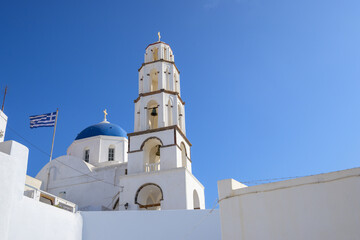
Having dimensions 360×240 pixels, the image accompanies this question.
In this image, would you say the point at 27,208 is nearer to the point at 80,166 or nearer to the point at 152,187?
the point at 152,187

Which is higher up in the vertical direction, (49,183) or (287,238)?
(49,183)

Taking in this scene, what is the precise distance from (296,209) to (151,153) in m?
14.4

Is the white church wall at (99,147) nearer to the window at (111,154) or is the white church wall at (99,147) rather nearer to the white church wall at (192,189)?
the window at (111,154)

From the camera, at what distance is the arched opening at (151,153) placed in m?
20.3

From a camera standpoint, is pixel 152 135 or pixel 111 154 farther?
pixel 111 154

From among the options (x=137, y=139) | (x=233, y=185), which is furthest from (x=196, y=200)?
(x=233, y=185)

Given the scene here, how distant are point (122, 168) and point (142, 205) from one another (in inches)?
171

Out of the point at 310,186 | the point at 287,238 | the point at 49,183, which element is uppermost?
the point at 49,183

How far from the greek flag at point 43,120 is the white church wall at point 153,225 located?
8779 mm

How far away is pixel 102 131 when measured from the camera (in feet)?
87.2

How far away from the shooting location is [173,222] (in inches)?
583

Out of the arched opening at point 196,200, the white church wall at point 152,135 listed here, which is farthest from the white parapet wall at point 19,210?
the arched opening at point 196,200

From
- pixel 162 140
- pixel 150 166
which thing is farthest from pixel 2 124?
A: pixel 150 166

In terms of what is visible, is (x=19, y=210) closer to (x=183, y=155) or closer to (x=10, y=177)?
(x=10, y=177)
